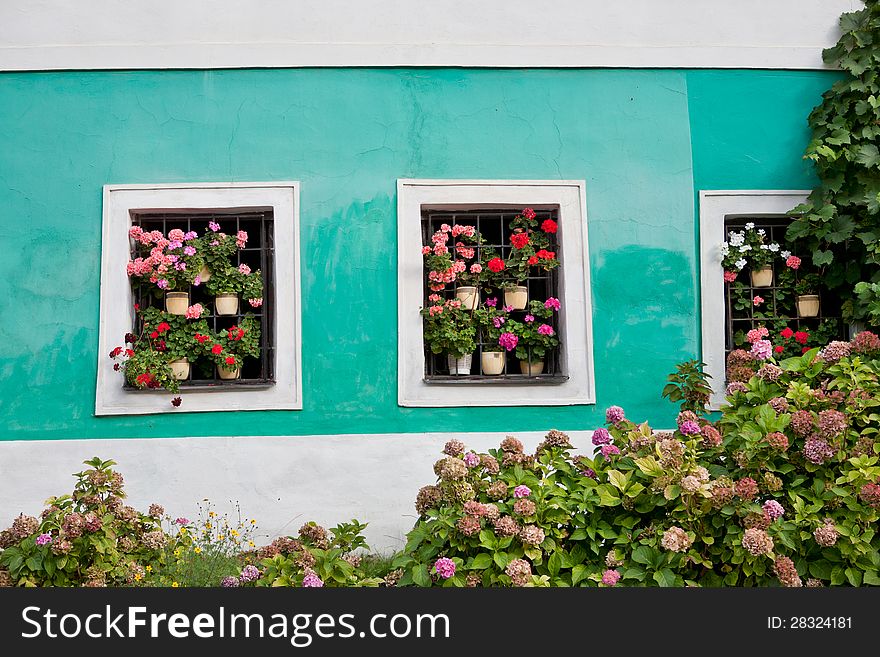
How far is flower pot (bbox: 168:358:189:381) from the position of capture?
17.2 ft

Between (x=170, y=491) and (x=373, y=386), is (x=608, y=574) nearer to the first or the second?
(x=373, y=386)

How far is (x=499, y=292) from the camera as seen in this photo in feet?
18.2

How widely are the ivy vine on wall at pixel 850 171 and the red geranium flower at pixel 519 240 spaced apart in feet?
5.66

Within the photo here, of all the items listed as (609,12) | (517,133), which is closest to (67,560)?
(517,133)

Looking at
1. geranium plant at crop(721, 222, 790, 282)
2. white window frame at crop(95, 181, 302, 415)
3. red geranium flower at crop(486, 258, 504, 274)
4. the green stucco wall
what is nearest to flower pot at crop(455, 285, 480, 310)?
red geranium flower at crop(486, 258, 504, 274)

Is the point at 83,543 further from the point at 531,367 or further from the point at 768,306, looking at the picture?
the point at 768,306

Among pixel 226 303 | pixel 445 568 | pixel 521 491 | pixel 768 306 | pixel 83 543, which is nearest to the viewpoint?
pixel 445 568

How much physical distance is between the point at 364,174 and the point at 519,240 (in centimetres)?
110

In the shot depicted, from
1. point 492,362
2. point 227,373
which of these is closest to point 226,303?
point 227,373

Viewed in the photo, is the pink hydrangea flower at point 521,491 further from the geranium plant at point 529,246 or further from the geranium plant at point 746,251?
the geranium plant at point 746,251

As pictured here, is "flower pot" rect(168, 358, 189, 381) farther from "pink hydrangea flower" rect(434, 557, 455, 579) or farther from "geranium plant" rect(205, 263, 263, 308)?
"pink hydrangea flower" rect(434, 557, 455, 579)

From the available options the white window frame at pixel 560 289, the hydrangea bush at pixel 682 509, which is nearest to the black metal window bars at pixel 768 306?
the white window frame at pixel 560 289

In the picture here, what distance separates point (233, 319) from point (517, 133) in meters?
2.26

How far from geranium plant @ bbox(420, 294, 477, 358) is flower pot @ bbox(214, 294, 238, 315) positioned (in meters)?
1.21
